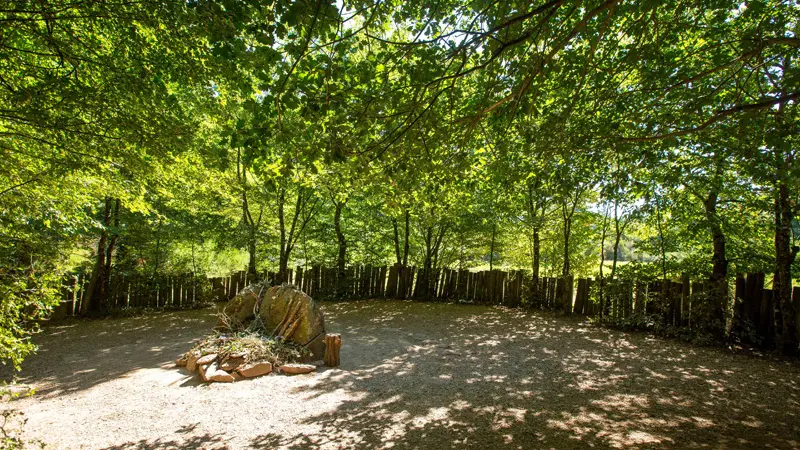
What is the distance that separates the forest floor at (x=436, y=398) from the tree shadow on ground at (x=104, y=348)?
39 mm

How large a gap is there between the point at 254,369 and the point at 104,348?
12.0 ft

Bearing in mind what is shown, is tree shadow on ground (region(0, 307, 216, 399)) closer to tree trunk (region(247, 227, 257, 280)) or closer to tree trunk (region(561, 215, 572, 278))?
tree trunk (region(247, 227, 257, 280))

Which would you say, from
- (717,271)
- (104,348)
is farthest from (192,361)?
(717,271)

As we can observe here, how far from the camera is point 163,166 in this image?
5582 mm

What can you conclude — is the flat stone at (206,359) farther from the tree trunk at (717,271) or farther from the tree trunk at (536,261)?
the tree trunk at (717,271)

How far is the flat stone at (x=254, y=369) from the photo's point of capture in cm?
538

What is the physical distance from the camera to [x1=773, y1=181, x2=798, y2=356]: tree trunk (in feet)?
20.6

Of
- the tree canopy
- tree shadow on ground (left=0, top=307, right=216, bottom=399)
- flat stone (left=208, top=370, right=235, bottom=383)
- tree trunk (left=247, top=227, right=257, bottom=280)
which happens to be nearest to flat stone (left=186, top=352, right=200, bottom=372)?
tree shadow on ground (left=0, top=307, right=216, bottom=399)

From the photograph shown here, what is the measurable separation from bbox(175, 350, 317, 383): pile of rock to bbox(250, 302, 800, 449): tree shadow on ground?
1.90ft

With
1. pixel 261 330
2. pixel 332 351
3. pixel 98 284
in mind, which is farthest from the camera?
pixel 98 284

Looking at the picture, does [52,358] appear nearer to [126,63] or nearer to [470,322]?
[126,63]

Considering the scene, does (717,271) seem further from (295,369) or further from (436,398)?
(295,369)

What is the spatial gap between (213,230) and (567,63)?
9.78 m

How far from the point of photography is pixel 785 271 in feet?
21.0
